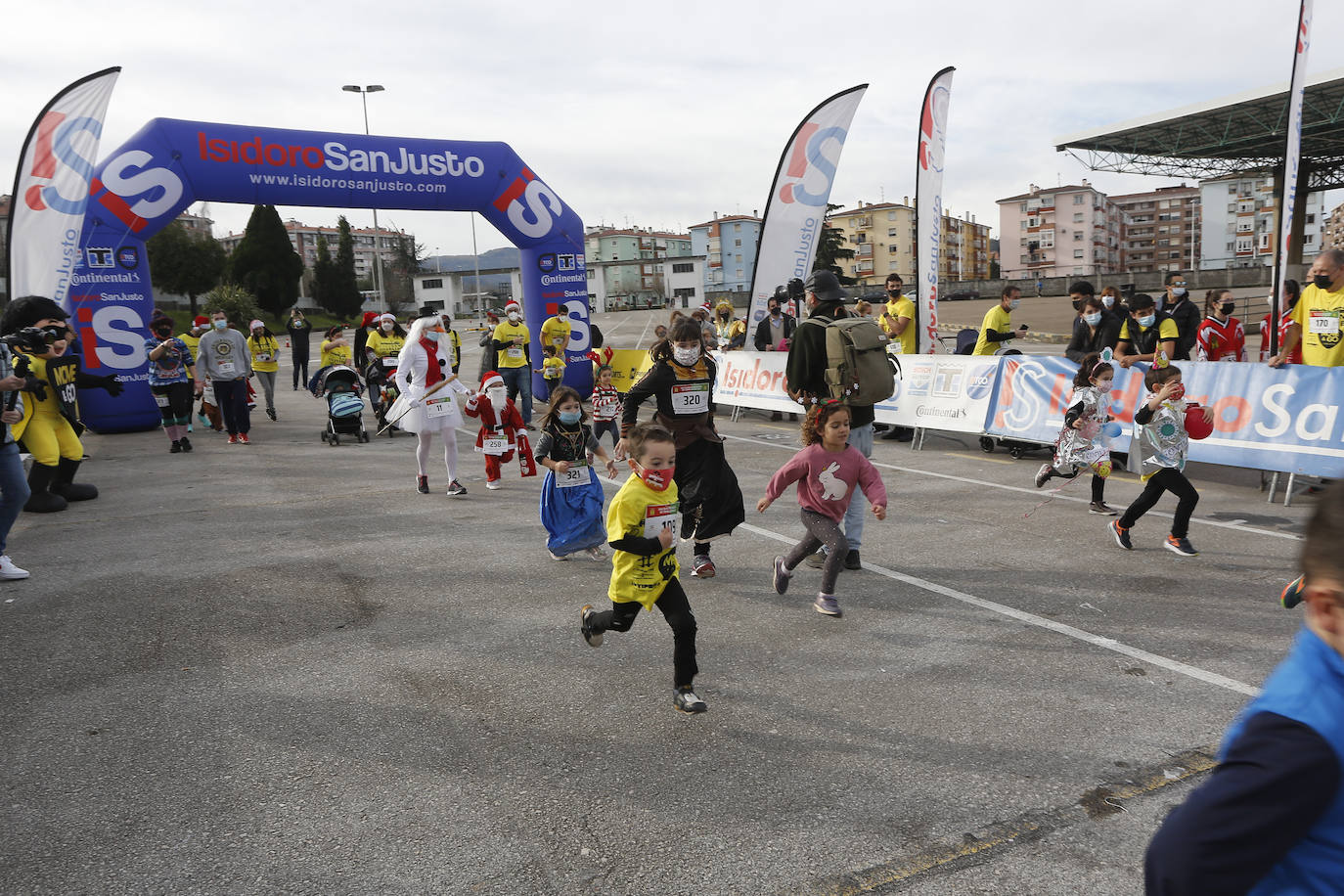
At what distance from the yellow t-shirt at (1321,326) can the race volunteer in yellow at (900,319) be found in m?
5.50

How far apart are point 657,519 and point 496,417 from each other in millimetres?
4679

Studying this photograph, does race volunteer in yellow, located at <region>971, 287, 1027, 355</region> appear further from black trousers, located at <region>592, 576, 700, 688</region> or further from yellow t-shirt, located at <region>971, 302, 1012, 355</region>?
black trousers, located at <region>592, 576, 700, 688</region>

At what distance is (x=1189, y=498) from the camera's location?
6781mm

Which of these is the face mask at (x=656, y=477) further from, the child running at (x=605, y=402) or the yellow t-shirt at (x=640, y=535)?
the child running at (x=605, y=402)

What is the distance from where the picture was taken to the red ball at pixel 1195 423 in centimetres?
687

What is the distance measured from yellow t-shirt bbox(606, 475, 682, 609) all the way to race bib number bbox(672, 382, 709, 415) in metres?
2.35

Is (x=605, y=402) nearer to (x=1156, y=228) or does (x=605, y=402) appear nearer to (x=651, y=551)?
(x=651, y=551)

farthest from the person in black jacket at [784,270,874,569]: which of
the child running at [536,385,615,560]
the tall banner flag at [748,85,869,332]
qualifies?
the tall banner flag at [748,85,869,332]

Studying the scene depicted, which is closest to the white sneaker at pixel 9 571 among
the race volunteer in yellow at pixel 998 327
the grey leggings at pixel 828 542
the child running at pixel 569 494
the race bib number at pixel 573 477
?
the child running at pixel 569 494

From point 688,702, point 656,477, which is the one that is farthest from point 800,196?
point 688,702

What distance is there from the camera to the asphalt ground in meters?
3.20

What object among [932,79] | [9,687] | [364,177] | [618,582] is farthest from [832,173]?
[9,687]

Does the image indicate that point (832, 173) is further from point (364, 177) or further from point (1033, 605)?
point (1033, 605)

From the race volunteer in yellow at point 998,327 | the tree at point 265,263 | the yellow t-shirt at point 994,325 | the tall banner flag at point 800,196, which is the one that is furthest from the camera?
the tree at point 265,263
